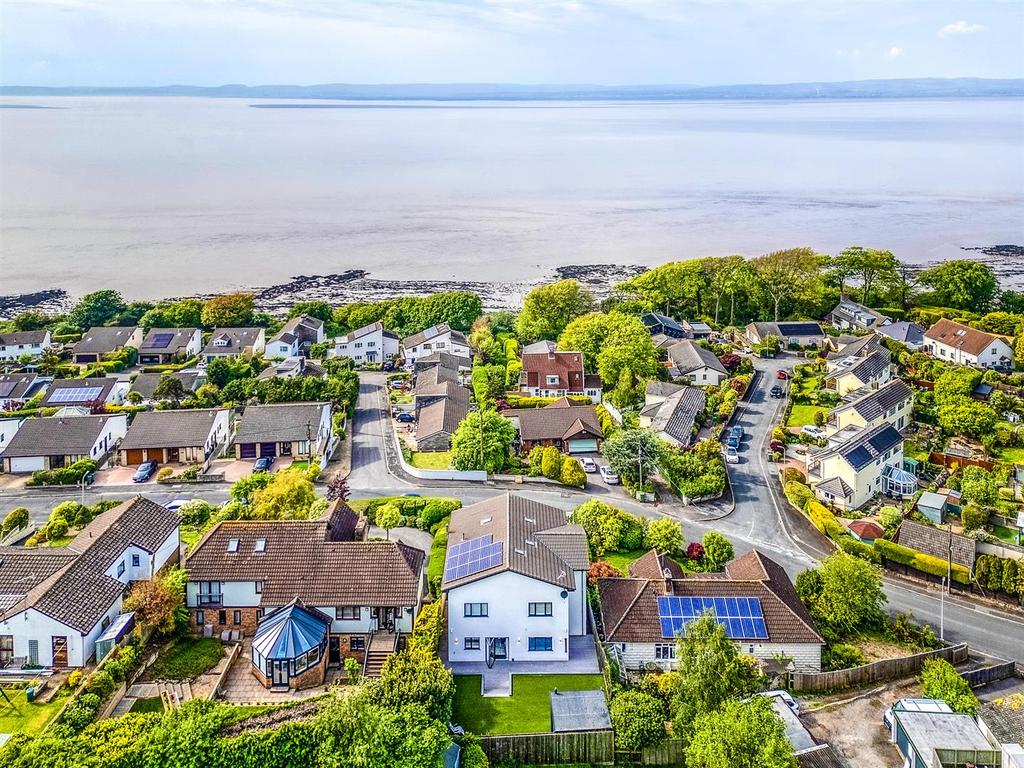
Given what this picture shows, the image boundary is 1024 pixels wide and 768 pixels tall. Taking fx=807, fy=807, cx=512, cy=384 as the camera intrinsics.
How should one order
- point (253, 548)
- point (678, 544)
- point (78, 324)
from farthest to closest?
point (78, 324), point (678, 544), point (253, 548)

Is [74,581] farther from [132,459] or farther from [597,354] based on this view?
[597,354]

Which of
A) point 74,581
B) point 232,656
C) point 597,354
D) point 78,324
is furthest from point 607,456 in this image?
point 78,324

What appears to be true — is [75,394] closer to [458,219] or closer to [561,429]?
[561,429]

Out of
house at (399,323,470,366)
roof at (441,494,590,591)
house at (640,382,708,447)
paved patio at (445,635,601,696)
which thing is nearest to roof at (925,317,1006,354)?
house at (640,382,708,447)

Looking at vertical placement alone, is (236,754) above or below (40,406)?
above

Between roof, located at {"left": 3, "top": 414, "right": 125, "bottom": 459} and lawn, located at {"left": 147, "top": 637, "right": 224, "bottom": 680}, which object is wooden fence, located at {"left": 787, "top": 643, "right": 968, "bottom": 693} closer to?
lawn, located at {"left": 147, "top": 637, "right": 224, "bottom": 680}

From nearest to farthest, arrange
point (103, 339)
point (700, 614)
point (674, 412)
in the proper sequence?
point (700, 614), point (674, 412), point (103, 339)

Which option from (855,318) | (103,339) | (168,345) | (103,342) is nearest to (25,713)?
(168,345)
